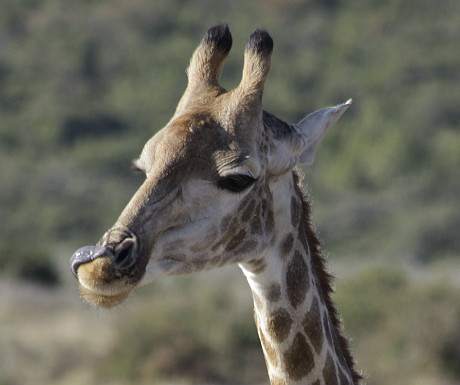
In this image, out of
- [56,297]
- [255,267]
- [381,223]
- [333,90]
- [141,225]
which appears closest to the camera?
[141,225]

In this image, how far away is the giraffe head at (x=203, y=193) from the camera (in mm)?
4523

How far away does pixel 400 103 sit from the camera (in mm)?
53031

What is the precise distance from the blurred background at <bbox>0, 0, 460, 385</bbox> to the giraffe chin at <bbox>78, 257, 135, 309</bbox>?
681 inches

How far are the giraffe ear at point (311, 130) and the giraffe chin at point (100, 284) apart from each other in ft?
4.23

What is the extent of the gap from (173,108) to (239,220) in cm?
4259

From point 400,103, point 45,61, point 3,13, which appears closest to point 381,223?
point 400,103

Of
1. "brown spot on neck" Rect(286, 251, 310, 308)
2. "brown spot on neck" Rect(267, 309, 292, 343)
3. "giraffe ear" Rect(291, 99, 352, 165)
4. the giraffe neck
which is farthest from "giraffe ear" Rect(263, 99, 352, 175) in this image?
"brown spot on neck" Rect(267, 309, 292, 343)

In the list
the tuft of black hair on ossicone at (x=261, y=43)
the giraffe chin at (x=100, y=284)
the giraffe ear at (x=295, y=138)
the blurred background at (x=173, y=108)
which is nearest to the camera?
the giraffe chin at (x=100, y=284)

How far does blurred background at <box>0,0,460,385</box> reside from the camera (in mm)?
33500

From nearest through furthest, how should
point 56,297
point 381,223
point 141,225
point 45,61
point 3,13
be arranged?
point 141,225
point 56,297
point 381,223
point 45,61
point 3,13

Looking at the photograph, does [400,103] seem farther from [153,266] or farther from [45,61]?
[153,266]

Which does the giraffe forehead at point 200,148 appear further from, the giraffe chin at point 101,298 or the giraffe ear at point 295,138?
the giraffe chin at point 101,298

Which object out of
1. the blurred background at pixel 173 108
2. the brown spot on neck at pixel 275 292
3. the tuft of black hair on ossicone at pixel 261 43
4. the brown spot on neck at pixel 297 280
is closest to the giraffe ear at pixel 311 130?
the tuft of black hair on ossicone at pixel 261 43

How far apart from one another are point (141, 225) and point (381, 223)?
43.7m
